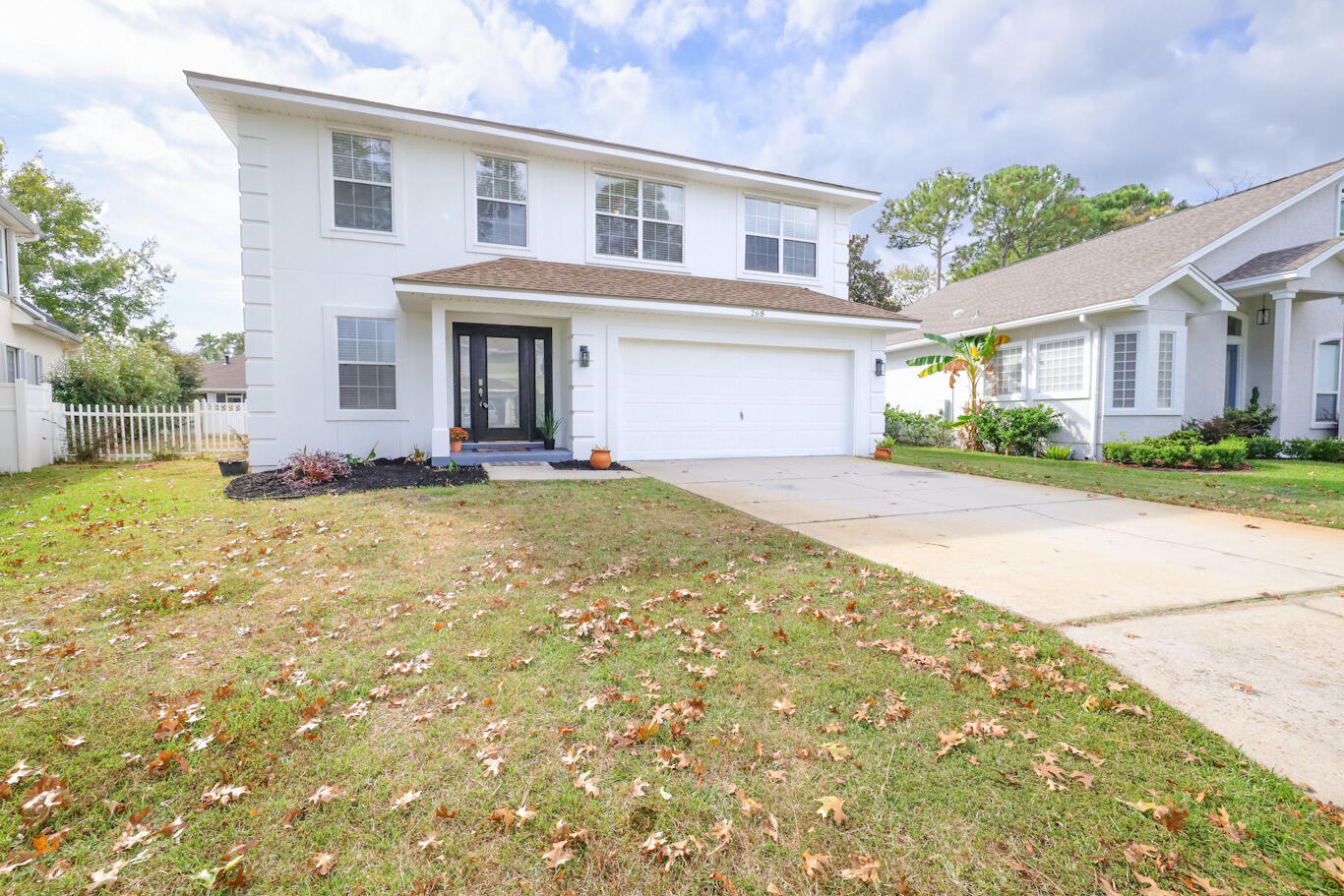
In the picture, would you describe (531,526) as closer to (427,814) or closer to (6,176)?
(427,814)

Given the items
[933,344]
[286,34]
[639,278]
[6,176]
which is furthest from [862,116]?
[6,176]

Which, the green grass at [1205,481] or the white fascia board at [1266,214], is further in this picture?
the white fascia board at [1266,214]

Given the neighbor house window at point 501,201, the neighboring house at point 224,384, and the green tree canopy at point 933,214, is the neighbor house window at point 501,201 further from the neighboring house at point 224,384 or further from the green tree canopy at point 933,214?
the neighboring house at point 224,384

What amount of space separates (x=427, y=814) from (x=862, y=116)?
75.0ft

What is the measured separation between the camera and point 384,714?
2.71 metres

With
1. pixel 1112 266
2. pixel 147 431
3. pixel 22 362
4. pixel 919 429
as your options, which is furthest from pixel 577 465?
pixel 22 362

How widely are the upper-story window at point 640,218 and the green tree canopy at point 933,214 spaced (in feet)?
85.3

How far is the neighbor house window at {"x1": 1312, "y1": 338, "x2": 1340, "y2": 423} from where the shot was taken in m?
14.8

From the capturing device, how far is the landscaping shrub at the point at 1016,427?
14.3 meters

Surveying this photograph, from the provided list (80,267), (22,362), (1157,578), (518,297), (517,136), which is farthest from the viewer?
(80,267)

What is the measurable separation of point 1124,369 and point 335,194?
682 inches

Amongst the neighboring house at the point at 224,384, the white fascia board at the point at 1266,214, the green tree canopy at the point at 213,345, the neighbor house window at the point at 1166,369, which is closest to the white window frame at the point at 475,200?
the neighbor house window at the point at 1166,369

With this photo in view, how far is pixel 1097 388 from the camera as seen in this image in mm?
13586

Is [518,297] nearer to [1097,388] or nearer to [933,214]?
[1097,388]
